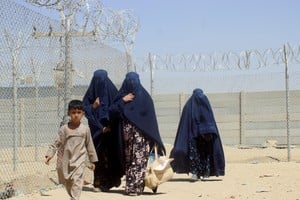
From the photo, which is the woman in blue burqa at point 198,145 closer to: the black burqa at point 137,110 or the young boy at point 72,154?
the black burqa at point 137,110

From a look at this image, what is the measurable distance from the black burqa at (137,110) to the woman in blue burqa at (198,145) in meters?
1.77

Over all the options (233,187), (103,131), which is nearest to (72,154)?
(103,131)

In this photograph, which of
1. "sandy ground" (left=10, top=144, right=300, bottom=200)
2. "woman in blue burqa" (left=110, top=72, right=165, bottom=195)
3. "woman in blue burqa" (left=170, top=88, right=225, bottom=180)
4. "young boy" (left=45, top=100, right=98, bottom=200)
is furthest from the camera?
"woman in blue burqa" (left=170, top=88, right=225, bottom=180)

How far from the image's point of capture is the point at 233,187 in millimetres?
8164

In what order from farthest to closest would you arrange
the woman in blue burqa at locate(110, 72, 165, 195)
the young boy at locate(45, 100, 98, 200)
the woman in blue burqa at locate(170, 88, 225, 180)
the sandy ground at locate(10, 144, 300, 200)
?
the woman in blue burqa at locate(170, 88, 225, 180), the woman in blue burqa at locate(110, 72, 165, 195), the sandy ground at locate(10, 144, 300, 200), the young boy at locate(45, 100, 98, 200)

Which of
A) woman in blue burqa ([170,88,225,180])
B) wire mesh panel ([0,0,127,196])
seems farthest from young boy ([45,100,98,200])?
woman in blue burqa ([170,88,225,180])

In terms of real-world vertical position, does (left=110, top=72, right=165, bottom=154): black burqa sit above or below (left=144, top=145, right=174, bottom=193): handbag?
above

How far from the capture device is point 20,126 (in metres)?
9.71

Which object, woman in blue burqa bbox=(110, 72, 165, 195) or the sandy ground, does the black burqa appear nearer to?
woman in blue burqa bbox=(110, 72, 165, 195)

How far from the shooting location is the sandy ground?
716 centimetres

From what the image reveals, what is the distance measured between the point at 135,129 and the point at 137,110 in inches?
8.0

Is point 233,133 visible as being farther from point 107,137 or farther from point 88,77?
point 107,137

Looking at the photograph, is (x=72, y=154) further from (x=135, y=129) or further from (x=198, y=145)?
(x=198, y=145)

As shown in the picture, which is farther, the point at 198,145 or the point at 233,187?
the point at 198,145
